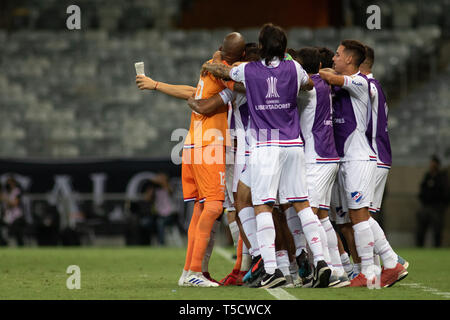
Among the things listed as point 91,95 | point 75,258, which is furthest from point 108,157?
point 75,258

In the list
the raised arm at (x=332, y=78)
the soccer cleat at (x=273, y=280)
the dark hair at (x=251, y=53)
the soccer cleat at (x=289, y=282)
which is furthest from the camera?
the dark hair at (x=251, y=53)

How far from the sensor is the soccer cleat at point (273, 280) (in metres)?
6.64

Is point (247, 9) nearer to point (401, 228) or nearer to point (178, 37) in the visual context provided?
point (178, 37)

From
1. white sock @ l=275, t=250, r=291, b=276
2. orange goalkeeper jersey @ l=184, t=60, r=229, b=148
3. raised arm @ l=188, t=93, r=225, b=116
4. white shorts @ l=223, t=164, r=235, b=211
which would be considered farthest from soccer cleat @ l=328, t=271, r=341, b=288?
raised arm @ l=188, t=93, r=225, b=116

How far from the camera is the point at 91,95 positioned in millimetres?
20328

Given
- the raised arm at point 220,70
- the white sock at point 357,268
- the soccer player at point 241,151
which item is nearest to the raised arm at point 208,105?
the soccer player at point 241,151

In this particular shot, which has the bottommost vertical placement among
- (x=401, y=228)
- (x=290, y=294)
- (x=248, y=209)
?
(x=401, y=228)

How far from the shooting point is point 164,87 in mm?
7344

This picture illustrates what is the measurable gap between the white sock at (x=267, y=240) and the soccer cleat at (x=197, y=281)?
573 mm

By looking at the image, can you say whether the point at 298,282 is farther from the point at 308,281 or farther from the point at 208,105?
the point at 208,105

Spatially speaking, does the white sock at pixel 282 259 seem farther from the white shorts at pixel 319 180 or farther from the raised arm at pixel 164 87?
the raised arm at pixel 164 87

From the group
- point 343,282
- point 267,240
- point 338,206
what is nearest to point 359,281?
point 343,282

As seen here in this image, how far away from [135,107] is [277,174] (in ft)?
44.1

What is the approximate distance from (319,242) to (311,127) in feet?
3.71
